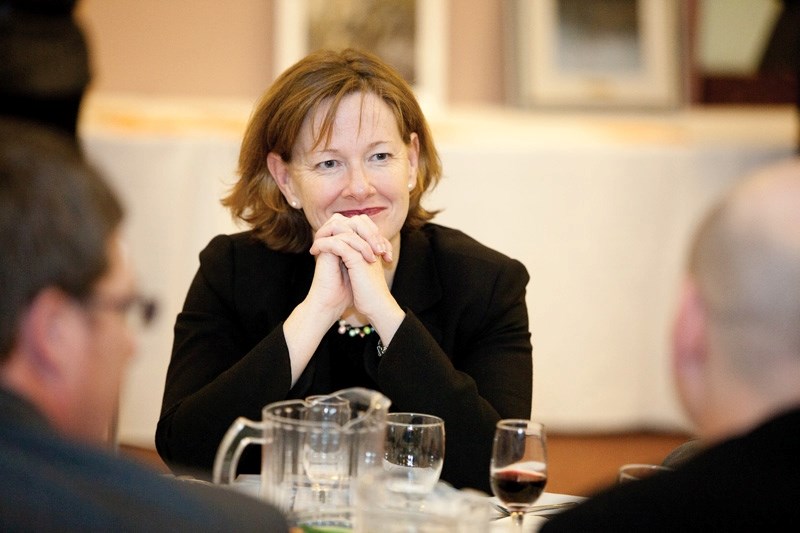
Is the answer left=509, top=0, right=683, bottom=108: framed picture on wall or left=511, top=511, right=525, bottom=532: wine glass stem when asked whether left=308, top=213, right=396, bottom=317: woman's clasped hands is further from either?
left=509, top=0, right=683, bottom=108: framed picture on wall

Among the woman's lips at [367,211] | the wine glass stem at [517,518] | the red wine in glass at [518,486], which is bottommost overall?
the wine glass stem at [517,518]

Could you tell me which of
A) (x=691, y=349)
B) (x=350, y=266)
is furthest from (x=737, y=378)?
(x=350, y=266)

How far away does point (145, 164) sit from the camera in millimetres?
4297

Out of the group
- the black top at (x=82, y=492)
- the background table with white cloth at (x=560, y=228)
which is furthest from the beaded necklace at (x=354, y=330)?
the background table with white cloth at (x=560, y=228)

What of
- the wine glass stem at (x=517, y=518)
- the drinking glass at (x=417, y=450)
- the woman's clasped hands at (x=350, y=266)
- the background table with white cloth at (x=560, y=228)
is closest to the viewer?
the wine glass stem at (x=517, y=518)

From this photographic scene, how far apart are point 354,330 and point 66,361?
4.11 ft

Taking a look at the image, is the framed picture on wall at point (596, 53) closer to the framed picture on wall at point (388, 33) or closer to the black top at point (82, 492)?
the framed picture on wall at point (388, 33)

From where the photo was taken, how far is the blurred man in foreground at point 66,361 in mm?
1009

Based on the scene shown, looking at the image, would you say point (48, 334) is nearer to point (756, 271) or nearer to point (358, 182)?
point (756, 271)

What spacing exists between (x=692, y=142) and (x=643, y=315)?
3.26 feet

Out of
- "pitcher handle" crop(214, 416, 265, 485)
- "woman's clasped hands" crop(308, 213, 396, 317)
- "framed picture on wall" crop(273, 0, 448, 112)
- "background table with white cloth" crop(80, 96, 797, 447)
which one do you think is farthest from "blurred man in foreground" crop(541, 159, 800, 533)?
"framed picture on wall" crop(273, 0, 448, 112)

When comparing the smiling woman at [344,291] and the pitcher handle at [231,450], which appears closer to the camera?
the pitcher handle at [231,450]

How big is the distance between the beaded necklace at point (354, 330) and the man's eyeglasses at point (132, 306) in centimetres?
105

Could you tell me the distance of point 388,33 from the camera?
5.61 meters
